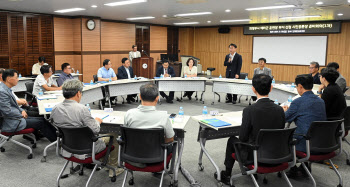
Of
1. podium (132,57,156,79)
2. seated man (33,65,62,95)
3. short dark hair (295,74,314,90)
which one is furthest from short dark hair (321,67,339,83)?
podium (132,57,156,79)

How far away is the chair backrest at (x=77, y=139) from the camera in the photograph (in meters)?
2.74

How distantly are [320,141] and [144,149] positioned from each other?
1.83 m

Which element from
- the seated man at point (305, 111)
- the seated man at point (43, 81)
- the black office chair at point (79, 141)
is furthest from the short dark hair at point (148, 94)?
the seated man at point (43, 81)

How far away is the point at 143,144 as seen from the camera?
2.58 m

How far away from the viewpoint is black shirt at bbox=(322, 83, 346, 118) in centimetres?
358

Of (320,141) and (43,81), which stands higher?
(43,81)

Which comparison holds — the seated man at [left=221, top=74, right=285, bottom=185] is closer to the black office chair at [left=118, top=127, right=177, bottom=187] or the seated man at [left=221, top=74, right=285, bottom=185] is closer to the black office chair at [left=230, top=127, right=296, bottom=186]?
the black office chair at [left=230, top=127, right=296, bottom=186]

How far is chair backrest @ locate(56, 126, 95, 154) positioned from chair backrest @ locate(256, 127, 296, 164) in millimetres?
1618

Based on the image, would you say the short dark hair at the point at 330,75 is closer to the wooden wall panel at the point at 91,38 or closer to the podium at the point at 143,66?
the podium at the point at 143,66

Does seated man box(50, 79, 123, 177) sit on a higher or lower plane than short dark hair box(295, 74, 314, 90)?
lower

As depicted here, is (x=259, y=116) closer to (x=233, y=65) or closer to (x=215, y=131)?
(x=215, y=131)

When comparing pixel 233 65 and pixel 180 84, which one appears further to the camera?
pixel 233 65

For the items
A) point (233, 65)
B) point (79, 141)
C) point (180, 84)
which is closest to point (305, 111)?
point (79, 141)

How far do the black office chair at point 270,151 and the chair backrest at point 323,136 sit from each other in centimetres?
31
